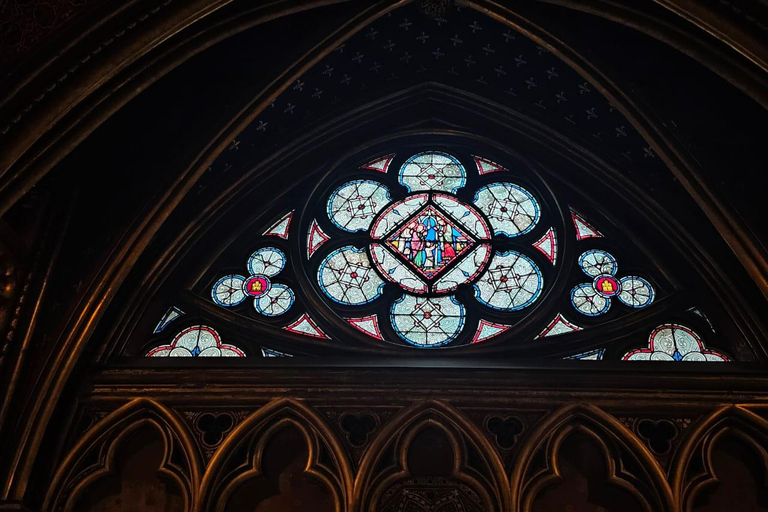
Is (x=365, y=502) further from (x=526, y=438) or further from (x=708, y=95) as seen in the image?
(x=708, y=95)

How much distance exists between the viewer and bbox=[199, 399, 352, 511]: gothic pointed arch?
7.25 metres

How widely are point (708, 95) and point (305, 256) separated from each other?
3850 millimetres

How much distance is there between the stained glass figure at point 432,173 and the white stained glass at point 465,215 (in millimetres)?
120

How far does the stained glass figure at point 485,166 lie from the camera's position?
9633 mm

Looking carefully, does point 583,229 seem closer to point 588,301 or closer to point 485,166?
point 588,301

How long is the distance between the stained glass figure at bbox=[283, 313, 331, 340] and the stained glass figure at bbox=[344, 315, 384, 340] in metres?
0.29

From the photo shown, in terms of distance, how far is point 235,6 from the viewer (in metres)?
7.35

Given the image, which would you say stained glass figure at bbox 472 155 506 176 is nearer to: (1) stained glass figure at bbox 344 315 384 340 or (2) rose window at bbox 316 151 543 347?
(2) rose window at bbox 316 151 543 347

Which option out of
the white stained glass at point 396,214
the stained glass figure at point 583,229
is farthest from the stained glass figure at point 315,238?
the stained glass figure at point 583,229

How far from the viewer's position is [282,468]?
24.5ft

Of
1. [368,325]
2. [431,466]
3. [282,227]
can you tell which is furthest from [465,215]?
[431,466]

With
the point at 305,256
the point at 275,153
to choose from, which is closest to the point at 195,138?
the point at 275,153

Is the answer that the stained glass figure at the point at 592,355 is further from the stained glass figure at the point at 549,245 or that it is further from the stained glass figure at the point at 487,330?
the stained glass figure at the point at 549,245

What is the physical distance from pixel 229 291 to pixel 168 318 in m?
0.62
